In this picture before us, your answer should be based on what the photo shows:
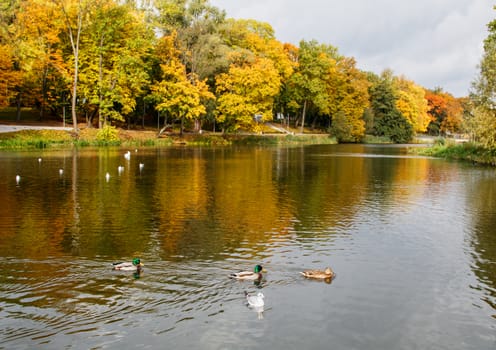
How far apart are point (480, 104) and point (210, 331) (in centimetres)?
4382

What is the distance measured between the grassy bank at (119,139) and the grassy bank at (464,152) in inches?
1074

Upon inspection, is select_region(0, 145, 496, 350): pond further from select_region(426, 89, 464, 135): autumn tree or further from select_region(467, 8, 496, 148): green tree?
select_region(426, 89, 464, 135): autumn tree

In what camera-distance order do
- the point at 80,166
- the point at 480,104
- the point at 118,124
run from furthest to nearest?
the point at 118,124, the point at 480,104, the point at 80,166

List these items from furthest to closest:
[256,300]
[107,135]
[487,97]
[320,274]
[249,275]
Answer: [107,135] → [487,97] → [320,274] → [249,275] → [256,300]

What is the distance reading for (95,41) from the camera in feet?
243

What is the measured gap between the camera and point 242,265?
49.8 feet

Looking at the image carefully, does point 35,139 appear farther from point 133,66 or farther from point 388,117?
point 388,117

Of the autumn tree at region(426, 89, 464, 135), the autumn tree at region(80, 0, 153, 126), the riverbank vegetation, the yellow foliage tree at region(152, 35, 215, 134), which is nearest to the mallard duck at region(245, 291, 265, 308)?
the riverbank vegetation

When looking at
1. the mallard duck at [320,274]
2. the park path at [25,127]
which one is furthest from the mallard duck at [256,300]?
the park path at [25,127]

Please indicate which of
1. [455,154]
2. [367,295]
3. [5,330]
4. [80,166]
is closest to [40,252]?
[5,330]

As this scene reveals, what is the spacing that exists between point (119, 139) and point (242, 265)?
195 feet

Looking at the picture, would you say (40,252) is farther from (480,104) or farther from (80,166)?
(480,104)

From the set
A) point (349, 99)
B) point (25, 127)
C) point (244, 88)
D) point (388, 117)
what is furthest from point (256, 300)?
point (388, 117)

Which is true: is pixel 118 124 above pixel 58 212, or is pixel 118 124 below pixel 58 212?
above
